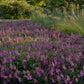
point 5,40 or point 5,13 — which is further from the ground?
point 5,40

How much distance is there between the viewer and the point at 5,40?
412 centimetres

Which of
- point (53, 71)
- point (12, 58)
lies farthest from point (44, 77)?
point (12, 58)

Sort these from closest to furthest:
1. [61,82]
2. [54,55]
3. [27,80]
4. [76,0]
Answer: [61,82] < [27,80] < [54,55] < [76,0]

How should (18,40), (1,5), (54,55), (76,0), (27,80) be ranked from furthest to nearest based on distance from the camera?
(76,0) → (1,5) → (18,40) → (54,55) → (27,80)

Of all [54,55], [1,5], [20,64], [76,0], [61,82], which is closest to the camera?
[61,82]

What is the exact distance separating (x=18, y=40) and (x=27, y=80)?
1.85m

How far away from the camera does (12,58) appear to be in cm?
274

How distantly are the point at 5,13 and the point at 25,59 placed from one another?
37.7 ft

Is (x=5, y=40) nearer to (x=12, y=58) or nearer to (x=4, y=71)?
(x=12, y=58)

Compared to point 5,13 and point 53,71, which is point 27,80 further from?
point 5,13

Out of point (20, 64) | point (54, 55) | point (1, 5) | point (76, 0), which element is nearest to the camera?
A: point (20, 64)

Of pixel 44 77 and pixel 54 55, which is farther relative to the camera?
pixel 54 55

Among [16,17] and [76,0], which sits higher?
[76,0]

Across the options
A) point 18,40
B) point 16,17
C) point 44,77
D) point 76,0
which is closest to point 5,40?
point 18,40
